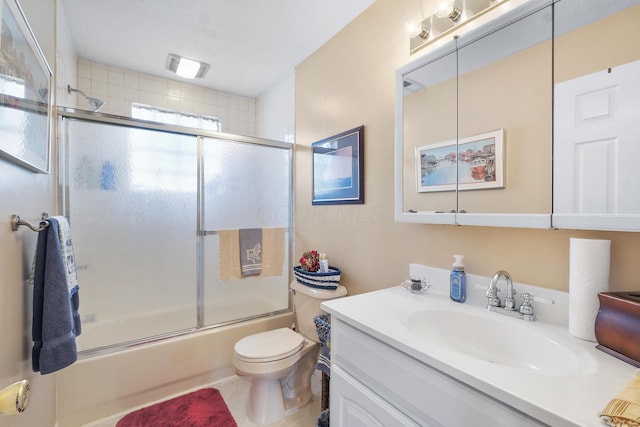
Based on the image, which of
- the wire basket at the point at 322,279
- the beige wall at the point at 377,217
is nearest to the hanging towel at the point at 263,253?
the beige wall at the point at 377,217

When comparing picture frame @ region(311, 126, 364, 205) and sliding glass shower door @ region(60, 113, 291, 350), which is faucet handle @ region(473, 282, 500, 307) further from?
sliding glass shower door @ region(60, 113, 291, 350)

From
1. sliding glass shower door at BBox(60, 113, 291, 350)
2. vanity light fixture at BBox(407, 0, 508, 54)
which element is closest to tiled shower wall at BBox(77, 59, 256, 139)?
sliding glass shower door at BBox(60, 113, 291, 350)

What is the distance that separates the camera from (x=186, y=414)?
1.64m

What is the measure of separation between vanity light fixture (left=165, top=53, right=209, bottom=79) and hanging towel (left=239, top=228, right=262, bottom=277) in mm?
1419

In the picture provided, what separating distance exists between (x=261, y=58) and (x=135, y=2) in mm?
841

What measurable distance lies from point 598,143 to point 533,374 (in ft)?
2.20

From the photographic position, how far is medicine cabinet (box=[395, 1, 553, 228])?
94cm

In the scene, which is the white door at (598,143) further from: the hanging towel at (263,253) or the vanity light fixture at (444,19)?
the hanging towel at (263,253)

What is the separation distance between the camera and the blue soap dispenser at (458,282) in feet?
3.74

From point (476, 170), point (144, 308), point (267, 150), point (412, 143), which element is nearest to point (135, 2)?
point (267, 150)

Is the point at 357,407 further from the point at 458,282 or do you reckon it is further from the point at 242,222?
the point at 242,222

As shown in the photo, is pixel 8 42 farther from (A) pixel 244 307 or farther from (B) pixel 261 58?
(A) pixel 244 307

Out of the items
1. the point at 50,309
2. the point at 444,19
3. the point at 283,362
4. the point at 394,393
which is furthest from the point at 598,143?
the point at 50,309

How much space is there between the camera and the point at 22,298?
0.98 meters
